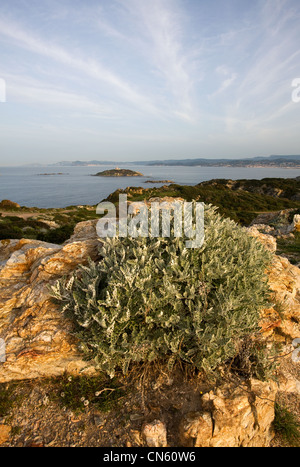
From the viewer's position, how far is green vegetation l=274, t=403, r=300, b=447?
289 centimetres

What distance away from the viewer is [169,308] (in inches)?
136

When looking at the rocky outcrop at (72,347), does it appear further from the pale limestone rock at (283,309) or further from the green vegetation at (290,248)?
the green vegetation at (290,248)

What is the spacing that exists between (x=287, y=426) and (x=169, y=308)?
215 centimetres

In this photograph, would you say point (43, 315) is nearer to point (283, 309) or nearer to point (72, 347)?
point (72, 347)

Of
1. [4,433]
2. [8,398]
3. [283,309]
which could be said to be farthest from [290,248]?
[4,433]

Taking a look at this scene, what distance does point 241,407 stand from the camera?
2.88m

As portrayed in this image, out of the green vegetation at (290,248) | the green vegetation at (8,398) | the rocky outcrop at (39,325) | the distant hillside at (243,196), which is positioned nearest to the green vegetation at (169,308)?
the rocky outcrop at (39,325)

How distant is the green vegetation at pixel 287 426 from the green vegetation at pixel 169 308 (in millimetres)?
497

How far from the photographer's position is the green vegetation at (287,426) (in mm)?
2895

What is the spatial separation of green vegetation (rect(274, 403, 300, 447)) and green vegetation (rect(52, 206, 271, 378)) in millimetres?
497

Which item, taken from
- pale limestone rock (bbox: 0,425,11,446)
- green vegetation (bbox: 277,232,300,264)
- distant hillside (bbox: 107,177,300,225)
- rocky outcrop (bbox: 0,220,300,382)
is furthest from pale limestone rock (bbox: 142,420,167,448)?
distant hillside (bbox: 107,177,300,225)
